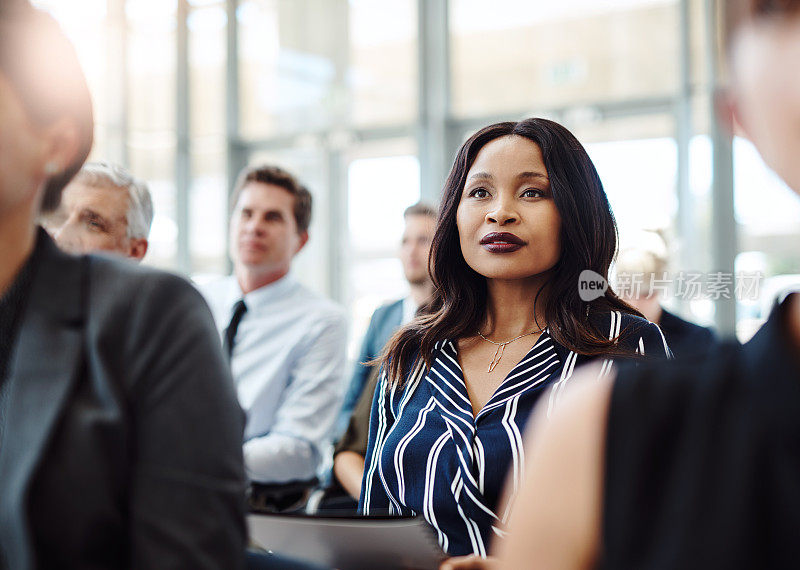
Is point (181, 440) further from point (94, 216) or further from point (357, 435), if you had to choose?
point (357, 435)

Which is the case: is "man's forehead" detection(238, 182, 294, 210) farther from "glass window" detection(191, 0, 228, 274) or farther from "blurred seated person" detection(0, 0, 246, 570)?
"glass window" detection(191, 0, 228, 274)

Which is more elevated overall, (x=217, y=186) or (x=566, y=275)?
(x=217, y=186)

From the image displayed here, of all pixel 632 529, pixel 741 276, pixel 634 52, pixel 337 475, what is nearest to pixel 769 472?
pixel 632 529

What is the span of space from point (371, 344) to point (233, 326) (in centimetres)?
76

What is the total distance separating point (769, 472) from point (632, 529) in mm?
118

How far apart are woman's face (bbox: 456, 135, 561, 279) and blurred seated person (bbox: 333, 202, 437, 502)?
0.60 metres

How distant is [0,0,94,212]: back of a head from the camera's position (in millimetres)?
918

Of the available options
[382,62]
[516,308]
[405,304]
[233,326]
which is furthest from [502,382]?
[382,62]

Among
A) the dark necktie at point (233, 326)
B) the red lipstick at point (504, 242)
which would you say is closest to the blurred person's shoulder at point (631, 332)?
the red lipstick at point (504, 242)

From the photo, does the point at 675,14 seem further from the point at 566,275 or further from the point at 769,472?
the point at 769,472

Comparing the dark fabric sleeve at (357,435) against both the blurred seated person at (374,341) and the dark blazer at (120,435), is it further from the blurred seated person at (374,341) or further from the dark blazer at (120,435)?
the dark blazer at (120,435)

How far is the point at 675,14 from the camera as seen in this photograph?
5770mm

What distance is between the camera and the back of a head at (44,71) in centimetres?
92

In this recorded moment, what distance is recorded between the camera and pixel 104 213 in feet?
6.68
